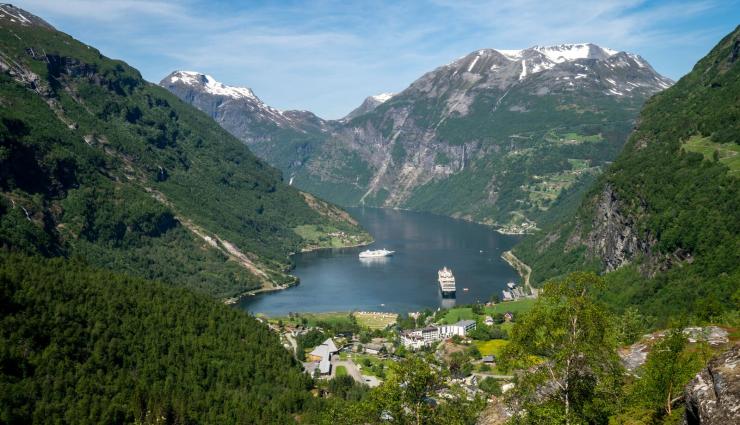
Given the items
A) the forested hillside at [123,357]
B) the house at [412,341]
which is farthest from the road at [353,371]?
the house at [412,341]

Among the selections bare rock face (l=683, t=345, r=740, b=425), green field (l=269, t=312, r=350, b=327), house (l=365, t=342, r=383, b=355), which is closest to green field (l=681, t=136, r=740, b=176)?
house (l=365, t=342, r=383, b=355)

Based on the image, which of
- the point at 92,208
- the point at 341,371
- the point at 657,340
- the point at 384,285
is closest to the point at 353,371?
the point at 341,371

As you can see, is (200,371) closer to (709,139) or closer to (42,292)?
(42,292)

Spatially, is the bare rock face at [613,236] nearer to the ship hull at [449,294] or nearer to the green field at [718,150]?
the green field at [718,150]

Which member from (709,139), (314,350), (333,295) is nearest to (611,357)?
(314,350)

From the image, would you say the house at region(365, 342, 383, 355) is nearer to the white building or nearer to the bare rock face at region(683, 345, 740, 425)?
the white building

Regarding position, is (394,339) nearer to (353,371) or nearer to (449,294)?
(353,371)
